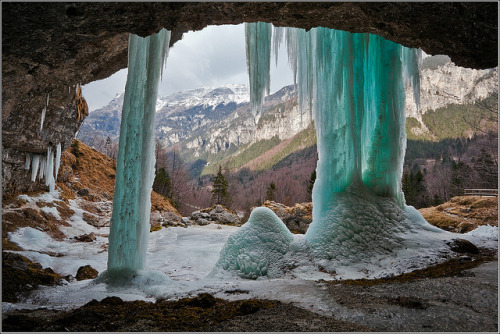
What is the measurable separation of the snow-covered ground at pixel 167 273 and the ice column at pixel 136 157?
1.73ft

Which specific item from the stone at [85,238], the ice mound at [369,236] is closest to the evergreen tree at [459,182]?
the ice mound at [369,236]

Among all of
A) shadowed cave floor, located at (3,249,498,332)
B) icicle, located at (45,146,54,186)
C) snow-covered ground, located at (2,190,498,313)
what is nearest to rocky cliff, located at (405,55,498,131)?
snow-covered ground, located at (2,190,498,313)

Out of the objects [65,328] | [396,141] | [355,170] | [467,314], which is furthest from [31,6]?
[396,141]

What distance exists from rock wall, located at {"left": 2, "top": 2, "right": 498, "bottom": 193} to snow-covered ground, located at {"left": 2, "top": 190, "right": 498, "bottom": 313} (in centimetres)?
287

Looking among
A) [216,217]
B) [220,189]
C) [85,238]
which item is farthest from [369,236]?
[220,189]

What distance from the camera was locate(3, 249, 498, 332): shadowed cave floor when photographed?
1.91 m

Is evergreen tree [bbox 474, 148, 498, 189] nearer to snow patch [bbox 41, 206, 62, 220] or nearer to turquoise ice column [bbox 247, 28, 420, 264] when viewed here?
turquoise ice column [bbox 247, 28, 420, 264]

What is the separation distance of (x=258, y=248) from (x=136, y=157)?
2.94 m

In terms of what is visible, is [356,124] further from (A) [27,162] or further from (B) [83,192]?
(B) [83,192]

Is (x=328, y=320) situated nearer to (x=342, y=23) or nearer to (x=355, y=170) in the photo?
(x=342, y=23)

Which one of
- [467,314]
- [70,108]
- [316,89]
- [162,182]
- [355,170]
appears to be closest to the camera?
[467,314]

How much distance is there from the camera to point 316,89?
6445mm

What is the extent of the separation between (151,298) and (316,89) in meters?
5.52

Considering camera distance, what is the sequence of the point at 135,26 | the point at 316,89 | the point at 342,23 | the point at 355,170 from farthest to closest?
the point at 316,89 → the point at 355,170 → the point at 342,23 → the point at 135,26
